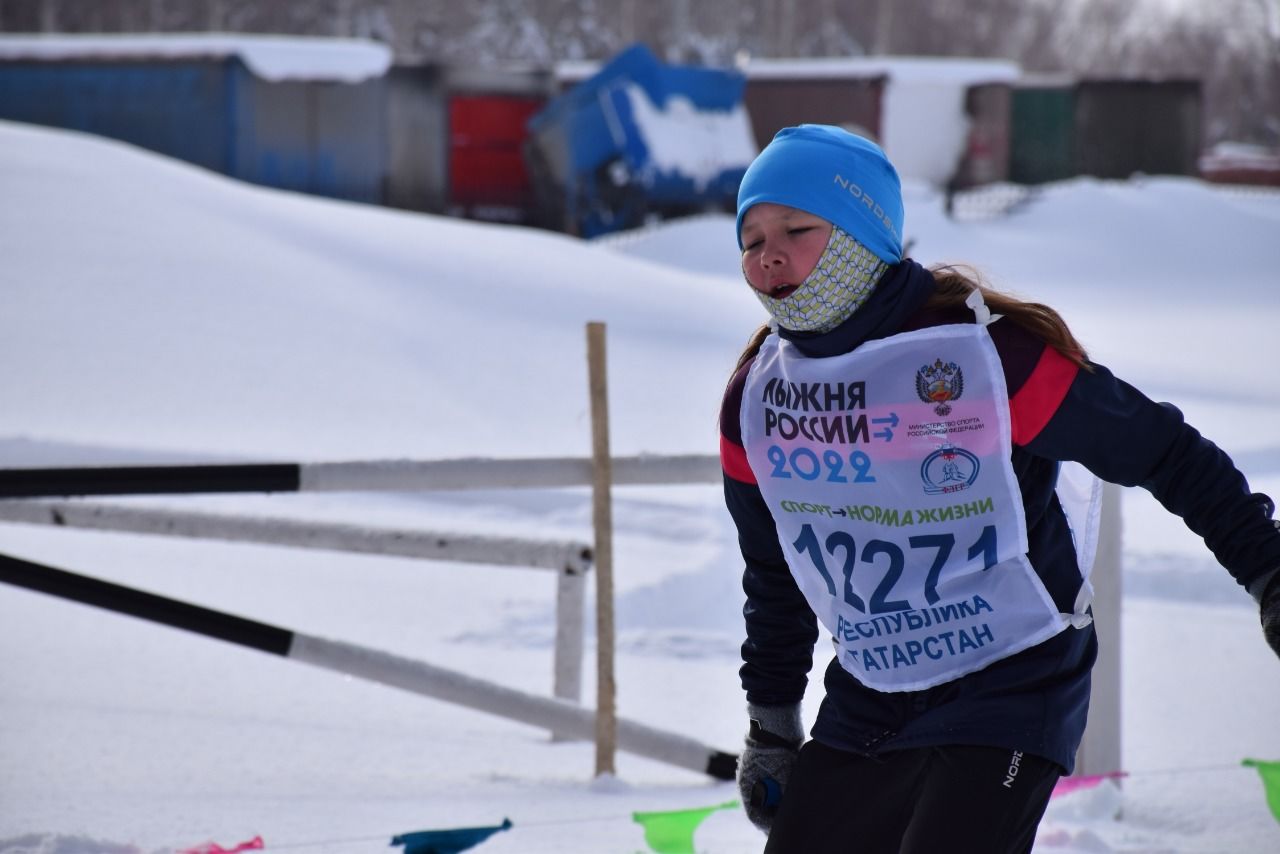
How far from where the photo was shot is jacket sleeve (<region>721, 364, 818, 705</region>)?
7.08 feet

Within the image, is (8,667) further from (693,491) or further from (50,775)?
(693,491)

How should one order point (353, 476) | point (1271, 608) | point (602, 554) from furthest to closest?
point (602, 554) → point (353, 476) → point (1271, 608)

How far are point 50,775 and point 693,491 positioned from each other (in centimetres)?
444

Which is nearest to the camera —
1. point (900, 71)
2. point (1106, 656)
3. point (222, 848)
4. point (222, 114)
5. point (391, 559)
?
point (222, 848)

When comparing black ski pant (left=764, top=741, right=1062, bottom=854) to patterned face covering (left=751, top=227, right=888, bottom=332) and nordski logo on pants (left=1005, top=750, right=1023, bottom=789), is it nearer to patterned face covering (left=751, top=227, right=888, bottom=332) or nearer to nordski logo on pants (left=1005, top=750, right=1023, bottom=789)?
nordski logo on pants (left=1005, top=750, right=1023, bottom=789)

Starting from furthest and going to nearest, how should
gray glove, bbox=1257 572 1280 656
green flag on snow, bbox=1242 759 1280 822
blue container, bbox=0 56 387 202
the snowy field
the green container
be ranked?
the green container → blue container, bbox=0 56 387 202 → the snowy field → green flag on snow, bbox=1242 759 1280 822 → gray glove, bbox=1257 572 1280 656

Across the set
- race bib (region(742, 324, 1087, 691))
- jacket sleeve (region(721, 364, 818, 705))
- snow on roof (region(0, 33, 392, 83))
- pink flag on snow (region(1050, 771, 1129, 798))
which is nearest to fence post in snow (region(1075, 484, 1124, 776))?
pink flag on snow (region(1050, 771, 1129, 798))

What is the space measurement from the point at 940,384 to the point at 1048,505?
235 mm

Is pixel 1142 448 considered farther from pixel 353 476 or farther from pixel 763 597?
pixel 353 476

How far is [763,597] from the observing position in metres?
2.20

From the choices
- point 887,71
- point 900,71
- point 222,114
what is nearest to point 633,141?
point 222,114

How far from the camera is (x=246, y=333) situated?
8.95 m

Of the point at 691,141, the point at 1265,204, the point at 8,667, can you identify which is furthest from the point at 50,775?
the point at 1265,204

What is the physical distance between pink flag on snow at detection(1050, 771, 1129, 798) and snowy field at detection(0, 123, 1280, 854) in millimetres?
32
